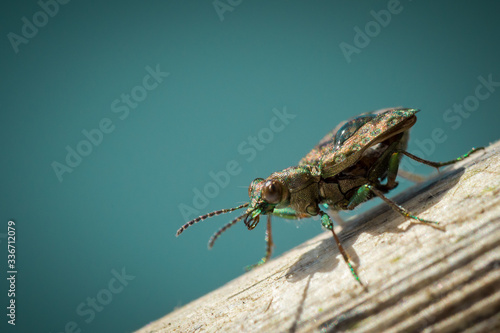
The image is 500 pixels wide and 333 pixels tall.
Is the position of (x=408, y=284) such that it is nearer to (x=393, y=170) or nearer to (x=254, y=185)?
(x=393, y=170)

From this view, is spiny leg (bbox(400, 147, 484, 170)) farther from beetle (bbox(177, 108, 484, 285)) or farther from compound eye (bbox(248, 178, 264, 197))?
compound eye (bbox(248, 178, 264, 197))

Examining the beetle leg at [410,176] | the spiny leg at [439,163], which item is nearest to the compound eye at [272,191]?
the spiny leg at [439,163]

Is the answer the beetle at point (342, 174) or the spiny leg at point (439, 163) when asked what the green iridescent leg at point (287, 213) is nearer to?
the beetle at point (342, 174)

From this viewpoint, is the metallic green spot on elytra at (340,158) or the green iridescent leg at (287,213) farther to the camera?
the green iridescent leg at (287,213)

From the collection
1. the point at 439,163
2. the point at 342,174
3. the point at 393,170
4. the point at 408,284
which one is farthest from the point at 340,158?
the point at 408,284

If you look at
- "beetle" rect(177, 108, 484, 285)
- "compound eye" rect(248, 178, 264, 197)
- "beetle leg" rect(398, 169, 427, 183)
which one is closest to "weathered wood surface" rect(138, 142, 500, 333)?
"beetle" rect(177, 108, 484, 285)

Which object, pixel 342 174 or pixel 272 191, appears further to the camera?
pixel 342 174
